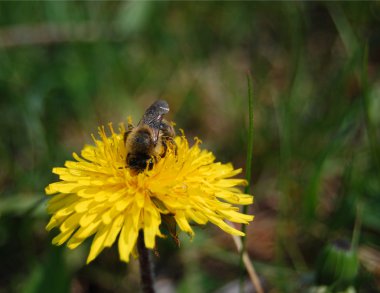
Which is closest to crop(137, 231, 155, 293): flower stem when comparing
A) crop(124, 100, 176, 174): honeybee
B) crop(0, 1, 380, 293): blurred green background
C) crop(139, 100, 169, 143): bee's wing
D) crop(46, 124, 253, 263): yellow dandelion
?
crop(46, 124, 253, 263): yellow dandelion

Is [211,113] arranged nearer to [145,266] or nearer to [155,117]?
[155,117]

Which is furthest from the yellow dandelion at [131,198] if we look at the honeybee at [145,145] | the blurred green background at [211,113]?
the blurred green background at [211,113]

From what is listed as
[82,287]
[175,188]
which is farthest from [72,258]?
[175,188]

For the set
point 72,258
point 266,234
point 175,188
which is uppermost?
point 175,188

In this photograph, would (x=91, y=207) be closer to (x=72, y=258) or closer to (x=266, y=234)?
(x=72, y=258)

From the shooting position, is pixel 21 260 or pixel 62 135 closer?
pixel 21 260

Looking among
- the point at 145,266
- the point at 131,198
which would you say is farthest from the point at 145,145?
the point at 145,266
